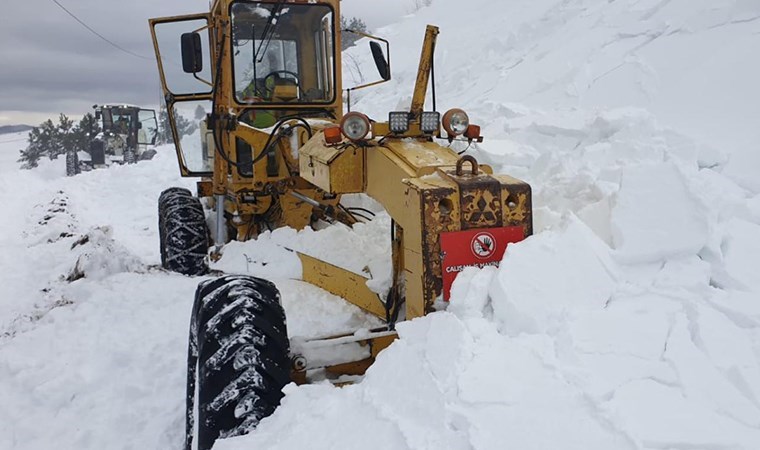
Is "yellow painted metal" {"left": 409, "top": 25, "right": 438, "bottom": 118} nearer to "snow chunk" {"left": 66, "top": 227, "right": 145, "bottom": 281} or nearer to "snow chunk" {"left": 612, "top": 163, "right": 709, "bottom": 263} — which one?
"snow chunk" {"left": 612, "top": 163, "right": 709, "bottom": 263}

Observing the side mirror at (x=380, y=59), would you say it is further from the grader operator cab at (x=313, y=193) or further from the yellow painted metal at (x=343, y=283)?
the yellow painted metal at (x=343, y=283)

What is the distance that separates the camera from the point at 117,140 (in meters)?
24.4

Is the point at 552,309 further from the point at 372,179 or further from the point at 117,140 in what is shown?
the point at 117,140

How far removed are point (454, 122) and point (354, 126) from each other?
0.63m

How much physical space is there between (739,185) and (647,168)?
2.53m

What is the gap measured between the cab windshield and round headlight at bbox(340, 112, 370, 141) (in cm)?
257

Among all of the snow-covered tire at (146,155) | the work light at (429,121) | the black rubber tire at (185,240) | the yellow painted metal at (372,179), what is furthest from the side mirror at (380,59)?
the snow-covered tire at (146,155)

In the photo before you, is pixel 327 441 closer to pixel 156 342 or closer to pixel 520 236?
pixel 520 236

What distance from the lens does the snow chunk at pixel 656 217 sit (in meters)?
2.87

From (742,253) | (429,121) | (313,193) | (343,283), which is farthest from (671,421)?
(313,193)

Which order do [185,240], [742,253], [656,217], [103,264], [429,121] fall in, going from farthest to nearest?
[103,264]
[185,240]
[429,121]
[742,253]
[656,217]

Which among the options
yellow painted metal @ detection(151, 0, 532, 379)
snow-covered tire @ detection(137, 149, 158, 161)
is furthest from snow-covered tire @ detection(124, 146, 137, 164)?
yellow painted metal @ detection(151, 0, 532, 379)

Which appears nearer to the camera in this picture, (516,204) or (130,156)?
(516,204)

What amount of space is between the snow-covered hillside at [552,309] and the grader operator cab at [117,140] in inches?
578
